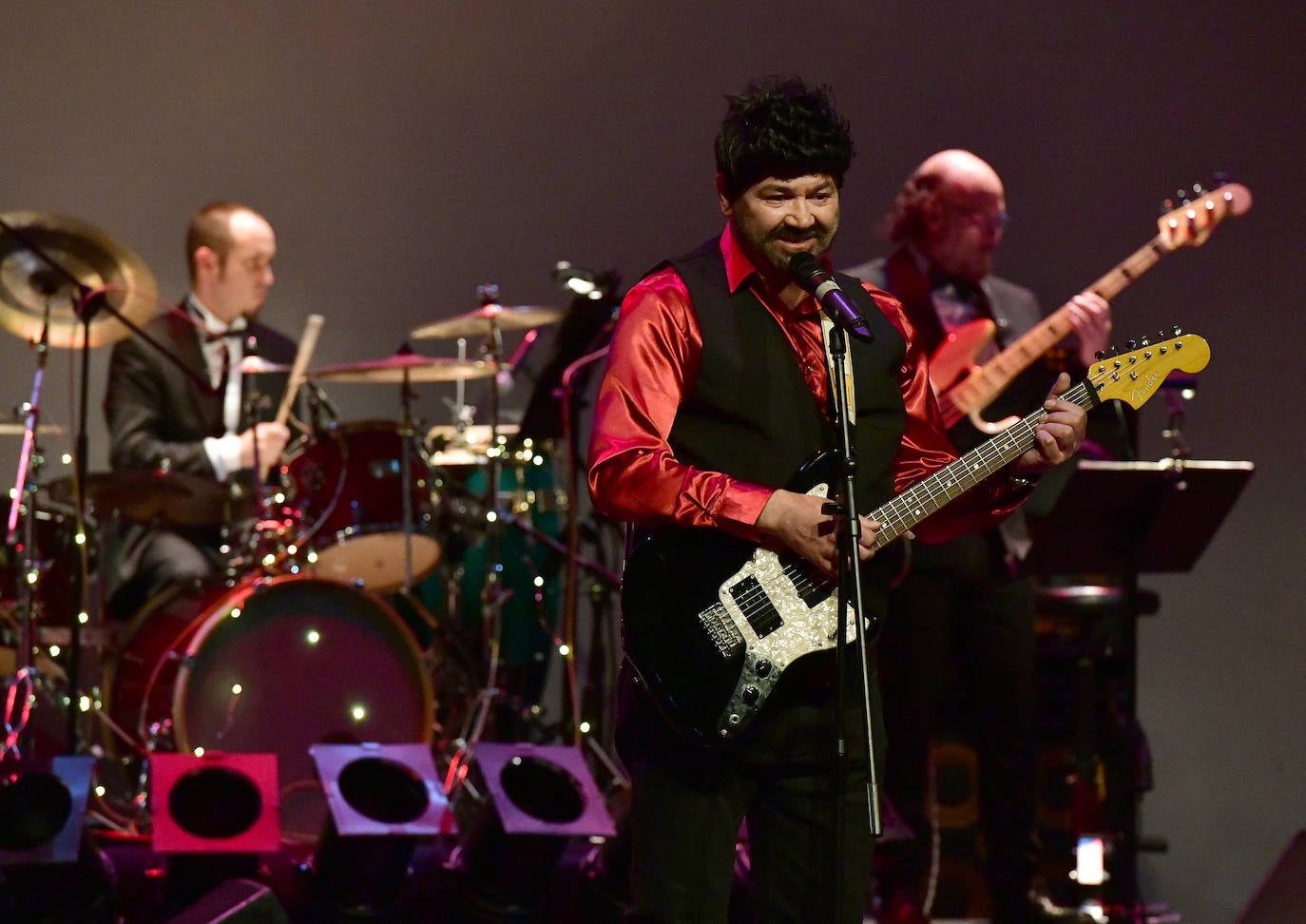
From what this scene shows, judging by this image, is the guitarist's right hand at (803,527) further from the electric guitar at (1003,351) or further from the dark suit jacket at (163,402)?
the dark suit jacket at (163,402)

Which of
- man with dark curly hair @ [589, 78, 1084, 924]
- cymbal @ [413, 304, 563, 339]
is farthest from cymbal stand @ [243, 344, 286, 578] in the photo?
man with dark curly hair @ [589, 78, 1084, 924]

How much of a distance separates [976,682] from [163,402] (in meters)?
3.53

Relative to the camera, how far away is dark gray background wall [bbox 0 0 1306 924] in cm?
685

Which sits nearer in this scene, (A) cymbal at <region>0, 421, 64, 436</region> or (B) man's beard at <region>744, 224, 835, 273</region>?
(B) man's beard at <region>744, 224, 835, 273</region>

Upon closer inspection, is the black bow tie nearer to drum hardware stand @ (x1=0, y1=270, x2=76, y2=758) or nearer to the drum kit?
the drum kit

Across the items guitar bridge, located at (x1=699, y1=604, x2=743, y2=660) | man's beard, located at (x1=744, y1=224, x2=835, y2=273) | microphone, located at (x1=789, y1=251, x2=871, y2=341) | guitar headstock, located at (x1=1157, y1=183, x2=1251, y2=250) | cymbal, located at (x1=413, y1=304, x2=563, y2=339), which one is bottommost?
guitar bridge, located at (x1=699, y1=604, x2=743, y2=660)

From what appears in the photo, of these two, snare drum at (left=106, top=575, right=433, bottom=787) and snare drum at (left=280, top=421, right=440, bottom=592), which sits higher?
snare drum at (left=280, top=421, right=440, bottom=592)

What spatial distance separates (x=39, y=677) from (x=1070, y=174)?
4.71m

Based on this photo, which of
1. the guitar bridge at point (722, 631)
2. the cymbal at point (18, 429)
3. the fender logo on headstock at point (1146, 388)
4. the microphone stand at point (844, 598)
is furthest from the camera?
the cymbal at point (18, 429)

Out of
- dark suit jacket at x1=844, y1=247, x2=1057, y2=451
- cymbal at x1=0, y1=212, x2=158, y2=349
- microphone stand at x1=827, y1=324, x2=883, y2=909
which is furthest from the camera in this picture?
cymbal at x1=0, y1=212, x2=158, y2=349

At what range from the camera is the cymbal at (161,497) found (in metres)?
5.80

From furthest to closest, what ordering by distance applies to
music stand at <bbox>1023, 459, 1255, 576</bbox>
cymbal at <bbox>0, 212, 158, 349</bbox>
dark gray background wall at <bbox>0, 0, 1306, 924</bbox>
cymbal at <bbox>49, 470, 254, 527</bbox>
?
dark gray background wall at <bbox>0, 0, 1306, 924</bbox>, cymbal at <bbox>49, 470, 254, 527</bbox>, cymbal at <bbox>0, 212, 158, 349</bbox>, music stand at <bbox>1023, 459, 1255, 576</bbox>

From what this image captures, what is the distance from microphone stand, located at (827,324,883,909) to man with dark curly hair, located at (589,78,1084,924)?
0.06 ft

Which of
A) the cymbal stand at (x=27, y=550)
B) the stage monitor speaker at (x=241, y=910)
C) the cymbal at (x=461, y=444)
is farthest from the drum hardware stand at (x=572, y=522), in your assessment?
the stage monitor speaker at (x=241, y=910)
